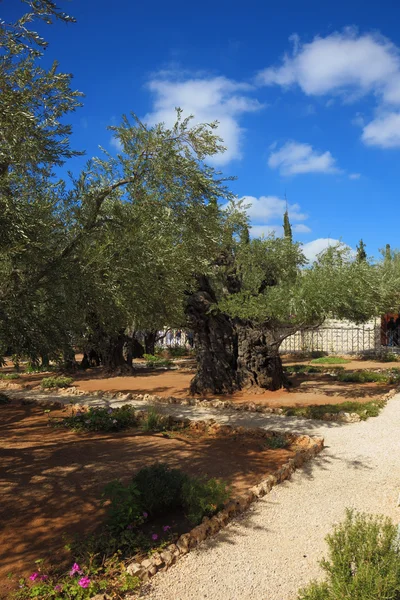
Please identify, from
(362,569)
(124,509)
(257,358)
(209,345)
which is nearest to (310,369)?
(257,358)

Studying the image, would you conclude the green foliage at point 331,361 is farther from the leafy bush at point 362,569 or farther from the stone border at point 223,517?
the leafy bush at point 362,569

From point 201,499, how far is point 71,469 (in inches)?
125

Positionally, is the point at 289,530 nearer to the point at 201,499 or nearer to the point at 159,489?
the point at 201,499

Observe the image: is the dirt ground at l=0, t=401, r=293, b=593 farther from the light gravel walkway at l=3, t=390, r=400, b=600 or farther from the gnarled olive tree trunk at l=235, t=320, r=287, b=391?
the gnarled olive tree trunk at l=235, t=320, r=287, b=391

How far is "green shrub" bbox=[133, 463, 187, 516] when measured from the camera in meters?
5.65

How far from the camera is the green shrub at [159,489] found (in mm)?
5648

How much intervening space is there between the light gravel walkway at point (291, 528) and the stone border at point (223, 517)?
9cm

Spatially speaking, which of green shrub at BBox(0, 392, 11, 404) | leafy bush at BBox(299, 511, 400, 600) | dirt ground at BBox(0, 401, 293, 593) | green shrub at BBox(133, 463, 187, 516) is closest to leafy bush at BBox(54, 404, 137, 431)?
dirt ground at BBox(0, 401, 293, 593)

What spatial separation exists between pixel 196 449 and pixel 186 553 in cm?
411

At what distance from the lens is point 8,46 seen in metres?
5.48

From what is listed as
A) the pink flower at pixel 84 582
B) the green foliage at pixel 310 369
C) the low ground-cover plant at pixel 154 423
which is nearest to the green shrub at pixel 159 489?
the pink flower at pixel 84 582

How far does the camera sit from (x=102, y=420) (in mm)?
10898

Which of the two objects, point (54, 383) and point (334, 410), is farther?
point (54, 383)

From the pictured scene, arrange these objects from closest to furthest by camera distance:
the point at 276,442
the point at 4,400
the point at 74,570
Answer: the point at 74,570
the point at 276,442
the point at 4,400
